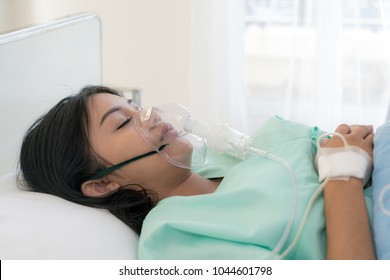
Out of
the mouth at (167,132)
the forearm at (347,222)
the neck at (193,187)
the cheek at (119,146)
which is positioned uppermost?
the mouth at (167,132)

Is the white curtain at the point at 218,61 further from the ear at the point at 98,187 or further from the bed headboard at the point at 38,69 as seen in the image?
the ear at the point at 98,187

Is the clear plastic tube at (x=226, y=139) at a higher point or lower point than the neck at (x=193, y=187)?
higher

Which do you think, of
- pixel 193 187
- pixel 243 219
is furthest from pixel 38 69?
pixel 243 219

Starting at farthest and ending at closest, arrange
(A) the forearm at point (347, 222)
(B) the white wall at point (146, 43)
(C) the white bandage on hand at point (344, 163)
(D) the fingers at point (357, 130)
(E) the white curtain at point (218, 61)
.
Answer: (B) the white wall at point (146, 43)
(E) the white curtain at point (218, 61)
(D) the fingers at point (357, 130)
(C) the white bandage on hand at point (344, 163)
(A) the forearm at point (347, 222)

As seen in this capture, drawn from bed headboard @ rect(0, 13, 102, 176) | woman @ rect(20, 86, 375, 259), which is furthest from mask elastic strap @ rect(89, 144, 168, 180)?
bed headboard @ rect(0, 13, 102, 176)

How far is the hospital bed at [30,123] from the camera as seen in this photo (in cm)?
127

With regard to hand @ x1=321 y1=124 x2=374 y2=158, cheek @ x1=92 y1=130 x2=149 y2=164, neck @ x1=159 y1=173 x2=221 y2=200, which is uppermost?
hand @ x1=321 y1=124 x2=374 y2=158

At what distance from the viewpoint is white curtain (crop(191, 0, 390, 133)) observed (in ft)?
10.1

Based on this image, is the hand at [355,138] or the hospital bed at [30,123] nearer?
the hospital bed at [30,123]

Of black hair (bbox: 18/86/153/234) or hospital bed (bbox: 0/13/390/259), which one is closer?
hospital bed (bbox: 0/13/390/259)

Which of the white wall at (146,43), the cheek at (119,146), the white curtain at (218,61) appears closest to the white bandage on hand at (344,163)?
the cheek at (119,146)

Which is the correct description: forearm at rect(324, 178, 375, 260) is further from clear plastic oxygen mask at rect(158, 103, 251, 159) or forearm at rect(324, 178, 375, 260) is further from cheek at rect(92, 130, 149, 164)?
cheek at rect(92, 130, 149, 164)

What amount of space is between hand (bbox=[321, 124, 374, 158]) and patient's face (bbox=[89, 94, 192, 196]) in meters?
0.38

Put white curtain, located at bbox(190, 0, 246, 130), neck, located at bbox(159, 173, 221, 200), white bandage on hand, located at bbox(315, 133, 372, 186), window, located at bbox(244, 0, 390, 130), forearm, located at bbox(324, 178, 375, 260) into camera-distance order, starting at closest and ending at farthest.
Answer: forearm, located at bbox(324, 178, 375, 260) → white bandage on hand, located at bbox(315, 133, 372, 186) → neck, located at bbox(159, 173, 221, 200) → window, located at bbox(244, 0, 390, 130) → white curtain, located at bbox(190, 0, 246, 130)
